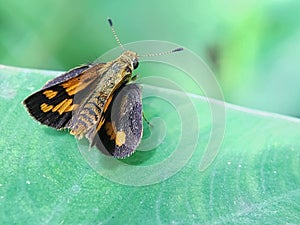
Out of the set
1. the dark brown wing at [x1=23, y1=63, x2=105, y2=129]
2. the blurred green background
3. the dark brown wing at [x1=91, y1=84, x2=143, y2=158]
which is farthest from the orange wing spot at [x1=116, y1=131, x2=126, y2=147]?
the blurred green background

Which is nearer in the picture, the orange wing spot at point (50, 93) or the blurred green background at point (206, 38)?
the orange wing spot at point (50, 93)

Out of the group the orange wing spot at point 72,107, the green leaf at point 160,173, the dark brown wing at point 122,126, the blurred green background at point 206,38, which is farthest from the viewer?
the blurred green background at point 206,38

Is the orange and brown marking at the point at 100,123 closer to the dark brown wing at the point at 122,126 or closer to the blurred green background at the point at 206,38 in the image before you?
the dark brown wing at the point at 122,126

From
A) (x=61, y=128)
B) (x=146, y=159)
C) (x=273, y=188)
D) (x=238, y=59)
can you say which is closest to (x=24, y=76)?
(x=61, y=128)

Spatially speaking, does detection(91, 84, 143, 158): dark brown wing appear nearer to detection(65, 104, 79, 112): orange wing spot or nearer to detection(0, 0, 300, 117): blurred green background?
detection(65, 104, 79, 112): orange wing spot

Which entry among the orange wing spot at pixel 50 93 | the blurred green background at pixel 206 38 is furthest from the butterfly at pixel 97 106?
the blurred green background at pixel 206 38

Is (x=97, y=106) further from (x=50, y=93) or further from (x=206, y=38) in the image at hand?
(x=206, y=38)

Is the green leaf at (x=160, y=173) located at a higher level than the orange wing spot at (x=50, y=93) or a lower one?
lower
